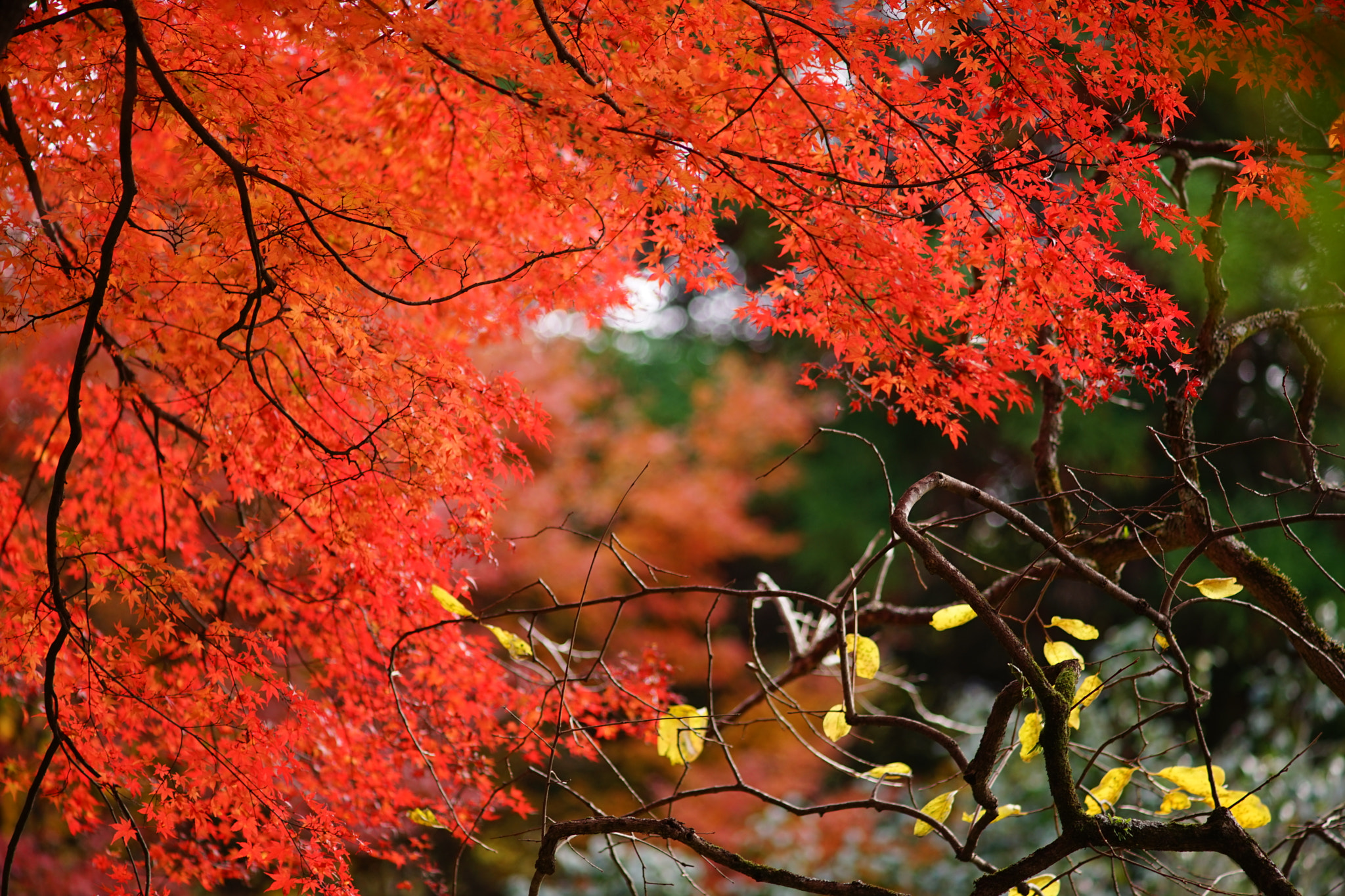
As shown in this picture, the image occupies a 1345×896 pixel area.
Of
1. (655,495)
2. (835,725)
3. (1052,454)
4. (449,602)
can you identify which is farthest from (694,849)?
(655,495)

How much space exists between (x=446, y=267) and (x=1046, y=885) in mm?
2273

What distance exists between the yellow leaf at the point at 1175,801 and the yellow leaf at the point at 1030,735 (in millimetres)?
441

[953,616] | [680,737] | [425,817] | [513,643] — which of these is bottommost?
[425,817]

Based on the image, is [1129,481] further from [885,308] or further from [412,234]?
[412,234]

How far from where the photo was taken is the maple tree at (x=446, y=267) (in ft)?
7.47

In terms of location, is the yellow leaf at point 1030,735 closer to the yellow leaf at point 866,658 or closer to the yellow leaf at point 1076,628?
the yellow leaf at point 1076,628

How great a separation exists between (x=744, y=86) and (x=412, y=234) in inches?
49.3

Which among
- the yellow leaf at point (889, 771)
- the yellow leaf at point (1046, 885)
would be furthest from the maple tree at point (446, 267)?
the yellow leaf at point (889, 771)

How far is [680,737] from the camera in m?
2.55

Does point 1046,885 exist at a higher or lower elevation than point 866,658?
lower

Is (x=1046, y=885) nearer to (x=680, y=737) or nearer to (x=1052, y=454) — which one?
(x=680, y=737)

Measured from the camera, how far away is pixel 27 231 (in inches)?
103

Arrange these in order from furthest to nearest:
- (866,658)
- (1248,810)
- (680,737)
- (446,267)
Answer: (446,267) → (680,737) → (866,658) → (1248,810)

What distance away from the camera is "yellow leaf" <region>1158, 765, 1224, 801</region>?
2.16 meters
